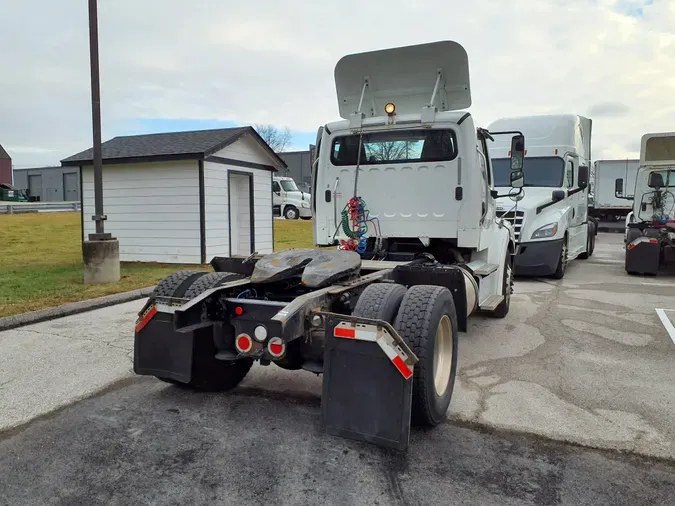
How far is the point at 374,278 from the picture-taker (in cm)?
433

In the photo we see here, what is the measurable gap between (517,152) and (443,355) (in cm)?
335

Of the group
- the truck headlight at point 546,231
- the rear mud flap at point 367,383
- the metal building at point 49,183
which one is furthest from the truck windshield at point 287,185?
the metal building at point 49,183

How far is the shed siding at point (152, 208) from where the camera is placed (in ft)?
39.2

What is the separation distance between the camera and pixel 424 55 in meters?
5.80

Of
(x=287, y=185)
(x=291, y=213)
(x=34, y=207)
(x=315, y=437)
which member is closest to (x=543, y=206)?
(x=315, y=437)

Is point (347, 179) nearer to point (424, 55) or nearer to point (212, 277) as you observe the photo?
point (424, 55)

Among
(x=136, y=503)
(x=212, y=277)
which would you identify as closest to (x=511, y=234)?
(x=212, y=277)

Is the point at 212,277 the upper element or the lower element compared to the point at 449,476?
upper

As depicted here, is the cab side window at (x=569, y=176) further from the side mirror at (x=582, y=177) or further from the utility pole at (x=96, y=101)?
the utility pole at (x=96, y=101)

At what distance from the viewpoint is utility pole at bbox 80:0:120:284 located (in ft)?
29.8

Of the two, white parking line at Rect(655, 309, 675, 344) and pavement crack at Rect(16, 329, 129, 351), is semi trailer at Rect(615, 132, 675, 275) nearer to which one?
white parking line at Rect(655, 309, 675, 344)

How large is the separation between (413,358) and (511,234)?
16.2ft

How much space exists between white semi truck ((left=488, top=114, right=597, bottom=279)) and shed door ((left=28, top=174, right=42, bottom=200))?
56.4 metres

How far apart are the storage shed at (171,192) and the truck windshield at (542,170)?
620cm
